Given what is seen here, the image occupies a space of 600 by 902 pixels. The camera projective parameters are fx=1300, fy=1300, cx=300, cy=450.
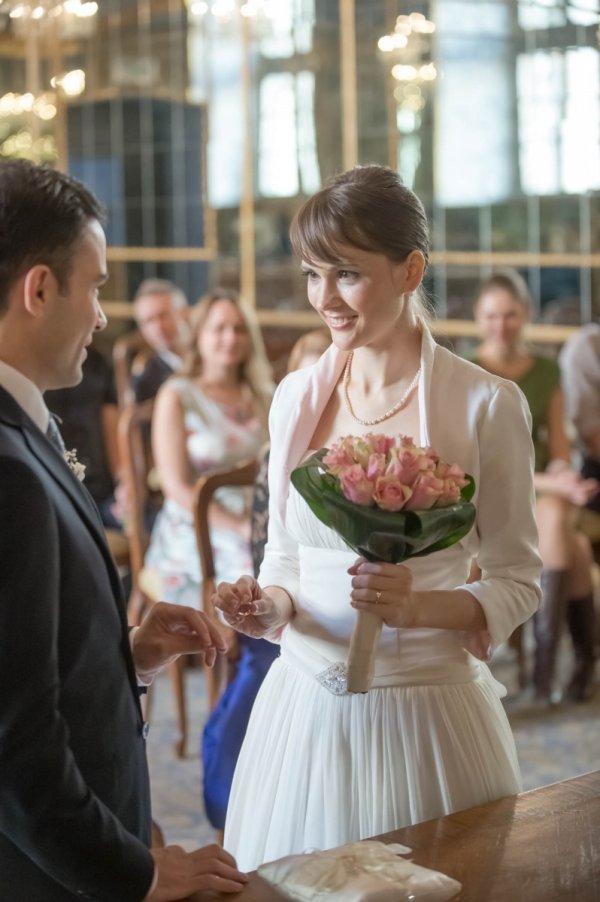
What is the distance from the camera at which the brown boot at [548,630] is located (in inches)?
174

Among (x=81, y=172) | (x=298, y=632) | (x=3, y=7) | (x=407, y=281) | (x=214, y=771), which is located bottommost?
(x=214, y=771)

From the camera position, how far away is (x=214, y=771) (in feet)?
8.98

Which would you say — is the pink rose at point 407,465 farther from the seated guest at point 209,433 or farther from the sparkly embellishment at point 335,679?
the seated guest at point 209,433

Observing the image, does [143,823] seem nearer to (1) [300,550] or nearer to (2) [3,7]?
(1) [300,550]

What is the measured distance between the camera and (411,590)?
173 centimetres

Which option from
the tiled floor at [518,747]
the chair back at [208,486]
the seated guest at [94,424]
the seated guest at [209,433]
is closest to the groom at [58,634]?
the chair back at [208,486]

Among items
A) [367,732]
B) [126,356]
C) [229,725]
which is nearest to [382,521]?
[367,732]

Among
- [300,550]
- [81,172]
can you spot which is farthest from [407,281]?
[81,172]

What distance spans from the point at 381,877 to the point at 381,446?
1.71ft

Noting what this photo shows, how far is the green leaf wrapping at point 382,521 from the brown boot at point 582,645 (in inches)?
119

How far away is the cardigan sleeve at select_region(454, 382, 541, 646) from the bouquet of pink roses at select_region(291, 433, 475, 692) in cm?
17

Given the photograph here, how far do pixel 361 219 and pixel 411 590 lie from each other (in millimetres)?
517

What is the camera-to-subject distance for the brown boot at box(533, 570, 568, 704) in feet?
14.5

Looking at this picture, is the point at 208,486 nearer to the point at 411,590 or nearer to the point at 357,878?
the point at 411,590
